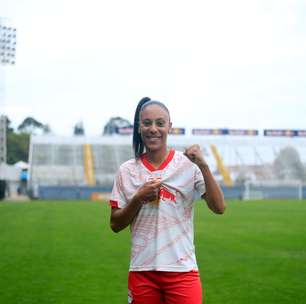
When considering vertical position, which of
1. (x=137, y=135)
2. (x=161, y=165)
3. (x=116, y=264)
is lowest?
(x=116, y=264)

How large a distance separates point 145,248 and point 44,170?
196 ft

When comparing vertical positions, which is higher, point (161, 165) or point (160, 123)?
point (160, 123)

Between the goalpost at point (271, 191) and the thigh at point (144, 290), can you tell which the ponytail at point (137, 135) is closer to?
the thigh at point (144, 290)

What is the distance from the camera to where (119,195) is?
3.67 metres

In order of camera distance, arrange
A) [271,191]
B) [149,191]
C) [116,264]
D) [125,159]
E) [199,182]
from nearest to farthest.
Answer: [149,191], [199,182], [116,264], [271,191], [125,159]

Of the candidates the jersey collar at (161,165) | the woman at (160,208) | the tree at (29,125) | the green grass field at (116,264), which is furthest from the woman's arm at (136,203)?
the tree at (29,125)

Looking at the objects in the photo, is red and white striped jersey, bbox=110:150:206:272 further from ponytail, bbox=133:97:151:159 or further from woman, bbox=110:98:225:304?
ponytail, bbox=133:97:151:159

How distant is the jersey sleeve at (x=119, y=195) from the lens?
3.64 metres

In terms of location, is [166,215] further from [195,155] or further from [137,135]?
[137,135]

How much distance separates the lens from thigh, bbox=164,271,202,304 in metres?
3.39

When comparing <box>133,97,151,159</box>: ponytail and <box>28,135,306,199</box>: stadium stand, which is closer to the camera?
<box>133,97,151,159</box>: ponytail

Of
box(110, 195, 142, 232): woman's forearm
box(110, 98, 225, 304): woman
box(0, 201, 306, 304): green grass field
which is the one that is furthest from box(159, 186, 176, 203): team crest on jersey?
box(0, 201, 306, 304): green grass field

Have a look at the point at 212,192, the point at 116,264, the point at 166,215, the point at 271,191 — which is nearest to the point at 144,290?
the point at 166,215

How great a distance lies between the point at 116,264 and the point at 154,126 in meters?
8.31
